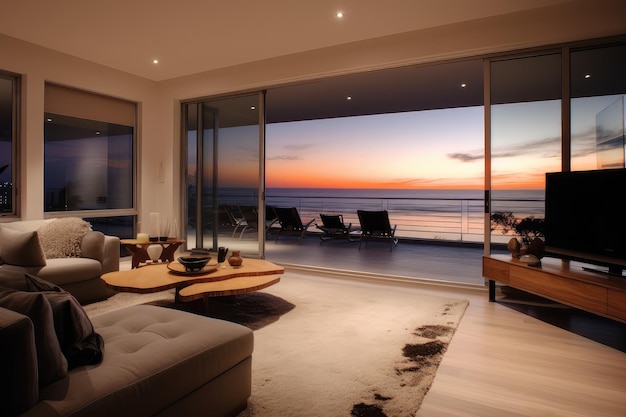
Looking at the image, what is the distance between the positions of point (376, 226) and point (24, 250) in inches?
217

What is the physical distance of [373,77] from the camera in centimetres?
566

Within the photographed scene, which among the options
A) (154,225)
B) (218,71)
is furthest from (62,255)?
(218,71)

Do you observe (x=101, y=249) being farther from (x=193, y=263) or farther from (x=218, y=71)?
(x=218, y=71)

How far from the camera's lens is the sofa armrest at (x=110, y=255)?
3.83m

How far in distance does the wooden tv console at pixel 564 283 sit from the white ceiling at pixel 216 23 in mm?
2427

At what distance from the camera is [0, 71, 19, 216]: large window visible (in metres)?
4.56

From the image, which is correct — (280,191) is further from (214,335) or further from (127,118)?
(214,335)

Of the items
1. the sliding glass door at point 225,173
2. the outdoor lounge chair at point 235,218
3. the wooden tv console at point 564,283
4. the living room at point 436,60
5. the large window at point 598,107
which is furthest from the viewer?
the outdoor lounge chair at point 235,218

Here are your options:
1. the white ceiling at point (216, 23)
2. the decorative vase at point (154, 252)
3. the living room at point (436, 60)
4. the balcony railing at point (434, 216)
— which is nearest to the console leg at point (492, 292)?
the living room at point (436, 60)

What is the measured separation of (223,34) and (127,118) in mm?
2474

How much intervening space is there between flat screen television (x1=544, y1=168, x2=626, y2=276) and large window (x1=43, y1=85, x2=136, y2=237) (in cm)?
559

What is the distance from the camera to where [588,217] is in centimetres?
331

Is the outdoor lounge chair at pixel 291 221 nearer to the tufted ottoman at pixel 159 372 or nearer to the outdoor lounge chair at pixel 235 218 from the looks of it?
the outdoor lounge chair at pixel 235 218

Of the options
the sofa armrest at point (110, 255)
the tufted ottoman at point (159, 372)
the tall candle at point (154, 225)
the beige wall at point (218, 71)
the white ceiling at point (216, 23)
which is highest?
the white ceiling at point (216, 23)
